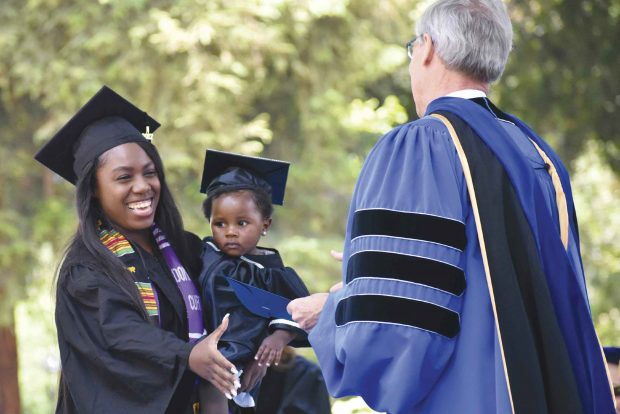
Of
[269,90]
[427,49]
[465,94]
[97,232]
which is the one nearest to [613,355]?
[465,94]

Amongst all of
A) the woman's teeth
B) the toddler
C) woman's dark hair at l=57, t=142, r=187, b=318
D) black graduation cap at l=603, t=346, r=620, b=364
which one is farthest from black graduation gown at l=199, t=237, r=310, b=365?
black graduation cap at l=603, t=346, r=620, b=364

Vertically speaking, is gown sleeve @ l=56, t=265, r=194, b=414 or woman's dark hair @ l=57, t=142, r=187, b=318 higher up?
woman's dark hair @ l=57, t=142, r=187, b=318

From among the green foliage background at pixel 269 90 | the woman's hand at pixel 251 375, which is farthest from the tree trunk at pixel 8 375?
the woman's hand at pixel 251 375

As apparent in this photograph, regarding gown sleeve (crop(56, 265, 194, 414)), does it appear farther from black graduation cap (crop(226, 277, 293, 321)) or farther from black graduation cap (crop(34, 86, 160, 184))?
black graduation cap (crop(34, 86, 160, 184))

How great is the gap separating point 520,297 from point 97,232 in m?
1.70

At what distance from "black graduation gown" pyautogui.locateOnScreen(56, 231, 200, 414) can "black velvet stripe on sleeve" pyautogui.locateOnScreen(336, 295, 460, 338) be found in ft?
2.97

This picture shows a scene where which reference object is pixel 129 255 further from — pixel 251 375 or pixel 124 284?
pixel 251 375

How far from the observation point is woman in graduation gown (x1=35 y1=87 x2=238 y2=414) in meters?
3.52

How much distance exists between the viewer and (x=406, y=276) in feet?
9.44

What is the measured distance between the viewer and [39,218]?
1144 centimetres

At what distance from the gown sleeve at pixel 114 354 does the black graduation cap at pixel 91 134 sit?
501 millimetres

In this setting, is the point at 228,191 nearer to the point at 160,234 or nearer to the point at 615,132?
the point at 160,234

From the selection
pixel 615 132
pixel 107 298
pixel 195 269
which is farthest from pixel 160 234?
pixel 615 132

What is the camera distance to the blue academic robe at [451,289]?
282 cm
